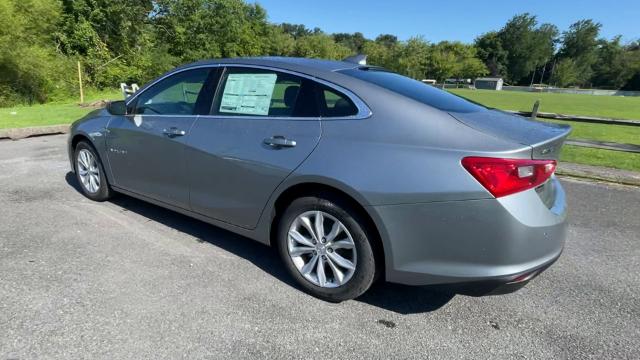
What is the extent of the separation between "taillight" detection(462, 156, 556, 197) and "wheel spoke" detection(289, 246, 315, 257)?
1.21 m

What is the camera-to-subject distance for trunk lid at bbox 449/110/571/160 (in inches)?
93.0

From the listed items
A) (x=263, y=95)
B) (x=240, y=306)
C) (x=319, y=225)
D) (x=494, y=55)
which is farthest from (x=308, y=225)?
(x=494, y=55)

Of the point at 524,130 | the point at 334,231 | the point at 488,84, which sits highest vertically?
the point at 488,84

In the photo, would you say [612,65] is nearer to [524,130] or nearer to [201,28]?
[201,28]

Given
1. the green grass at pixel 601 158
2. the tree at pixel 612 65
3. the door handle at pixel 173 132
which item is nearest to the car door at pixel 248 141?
the door handle at pixel 173 132

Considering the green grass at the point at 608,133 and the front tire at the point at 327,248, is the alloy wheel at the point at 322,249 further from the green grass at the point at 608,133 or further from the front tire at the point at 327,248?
the green grass at the point at 608,133

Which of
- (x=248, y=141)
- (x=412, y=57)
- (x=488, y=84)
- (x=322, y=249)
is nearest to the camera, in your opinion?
(x=322, y=249)

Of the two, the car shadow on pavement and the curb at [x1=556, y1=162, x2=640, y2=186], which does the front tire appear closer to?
the car shadow on pavement

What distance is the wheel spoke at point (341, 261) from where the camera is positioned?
2727mm

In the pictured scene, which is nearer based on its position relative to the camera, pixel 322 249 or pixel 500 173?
pixel 500 173

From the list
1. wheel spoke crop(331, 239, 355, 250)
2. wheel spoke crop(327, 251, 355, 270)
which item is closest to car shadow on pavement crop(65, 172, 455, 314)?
wheel spoke crop(327, 251, 355, 270)

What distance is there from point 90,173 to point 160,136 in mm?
1602

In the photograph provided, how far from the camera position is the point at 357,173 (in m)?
2.52

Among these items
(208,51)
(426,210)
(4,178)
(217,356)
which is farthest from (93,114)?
(208,51)
